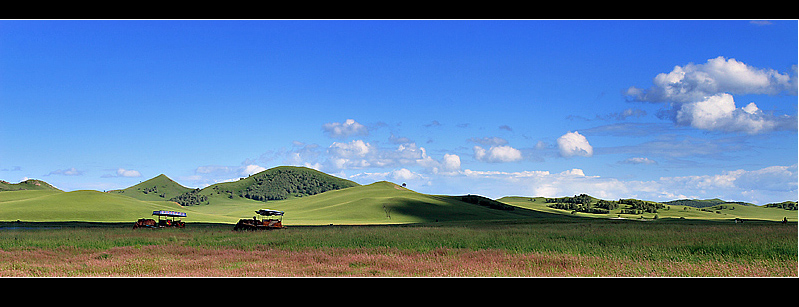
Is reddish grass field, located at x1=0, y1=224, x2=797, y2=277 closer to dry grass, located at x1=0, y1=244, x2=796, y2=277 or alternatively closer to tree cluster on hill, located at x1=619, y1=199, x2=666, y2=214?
dry grass, located at x1=0, y1=244, x2=796, y2=277

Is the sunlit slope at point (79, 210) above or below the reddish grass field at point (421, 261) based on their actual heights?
below

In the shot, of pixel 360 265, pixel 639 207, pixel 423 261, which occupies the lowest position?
pixel 639 207

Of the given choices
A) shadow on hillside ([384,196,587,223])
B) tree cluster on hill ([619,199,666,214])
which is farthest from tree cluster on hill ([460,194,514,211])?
tree cluster on hill ([619,199,666,214])

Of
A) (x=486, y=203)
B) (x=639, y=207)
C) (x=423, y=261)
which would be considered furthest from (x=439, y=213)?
(x=423, y=261)

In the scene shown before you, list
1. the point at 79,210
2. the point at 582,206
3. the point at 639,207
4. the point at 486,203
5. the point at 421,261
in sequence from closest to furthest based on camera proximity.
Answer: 1. the point at 421,261
2. the point at 79,210
3. the point at 486,203
4. the point at 639,207
5. the point at 582,206

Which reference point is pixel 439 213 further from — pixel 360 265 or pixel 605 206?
pixel 360 265

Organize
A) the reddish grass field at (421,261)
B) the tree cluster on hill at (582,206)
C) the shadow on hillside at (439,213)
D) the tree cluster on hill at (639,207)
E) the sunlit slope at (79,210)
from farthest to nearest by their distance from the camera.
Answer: the tree cluster on hill at (582,206)
the tree cluster on hill at (639,207)
the shadow on hillside at (439,213)
the sunlit slope at (79,210)
the reddish grass field at (421,261)

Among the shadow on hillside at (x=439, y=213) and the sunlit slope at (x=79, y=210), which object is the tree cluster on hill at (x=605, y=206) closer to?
the shadow on hillside at (x=439, y=213)

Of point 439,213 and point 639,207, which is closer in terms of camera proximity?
point 439,213

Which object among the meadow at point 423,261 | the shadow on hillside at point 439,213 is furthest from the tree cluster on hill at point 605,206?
the meadow at point 423,261

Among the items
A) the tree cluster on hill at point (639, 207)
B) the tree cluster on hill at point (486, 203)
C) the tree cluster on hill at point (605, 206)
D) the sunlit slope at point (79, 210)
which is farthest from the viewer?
the tree cluster on hill at point (605, 206)

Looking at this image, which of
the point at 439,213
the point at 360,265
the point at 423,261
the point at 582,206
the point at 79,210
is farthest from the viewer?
the point at 582,206
